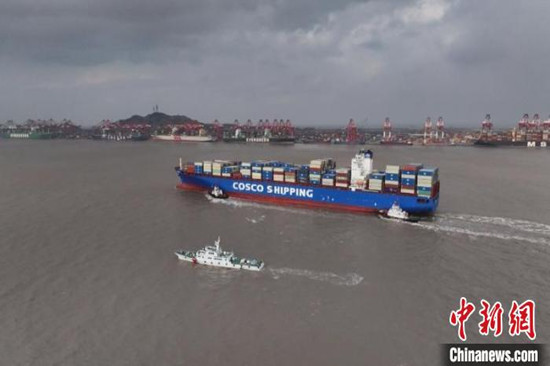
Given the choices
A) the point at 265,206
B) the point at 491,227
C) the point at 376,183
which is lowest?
the point at 265,206

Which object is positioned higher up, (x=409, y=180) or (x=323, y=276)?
(x=409, y=180)

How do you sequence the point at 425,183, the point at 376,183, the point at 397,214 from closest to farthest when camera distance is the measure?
the point at 397,214 → the point at 425,183 → the point at 376,183

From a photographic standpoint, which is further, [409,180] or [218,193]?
[218,193]

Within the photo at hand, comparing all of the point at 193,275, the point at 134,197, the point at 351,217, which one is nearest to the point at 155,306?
the point at 193,275

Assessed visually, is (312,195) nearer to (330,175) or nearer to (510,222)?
(330,175)

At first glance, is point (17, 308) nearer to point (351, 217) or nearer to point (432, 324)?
point (432, 324)

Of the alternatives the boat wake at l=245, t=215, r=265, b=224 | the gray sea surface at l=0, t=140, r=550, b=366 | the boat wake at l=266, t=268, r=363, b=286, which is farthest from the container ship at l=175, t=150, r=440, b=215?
the boat wake at l=266, t=268, r=363, b=286

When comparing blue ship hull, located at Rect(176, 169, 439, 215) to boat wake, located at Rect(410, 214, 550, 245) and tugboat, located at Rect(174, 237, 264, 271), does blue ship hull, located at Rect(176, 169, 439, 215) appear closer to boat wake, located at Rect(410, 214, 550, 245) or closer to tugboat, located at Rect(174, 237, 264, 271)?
boat wake, located at Rect(410, 214, 550, 245)

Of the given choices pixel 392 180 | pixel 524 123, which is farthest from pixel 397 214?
pixel 524 123
